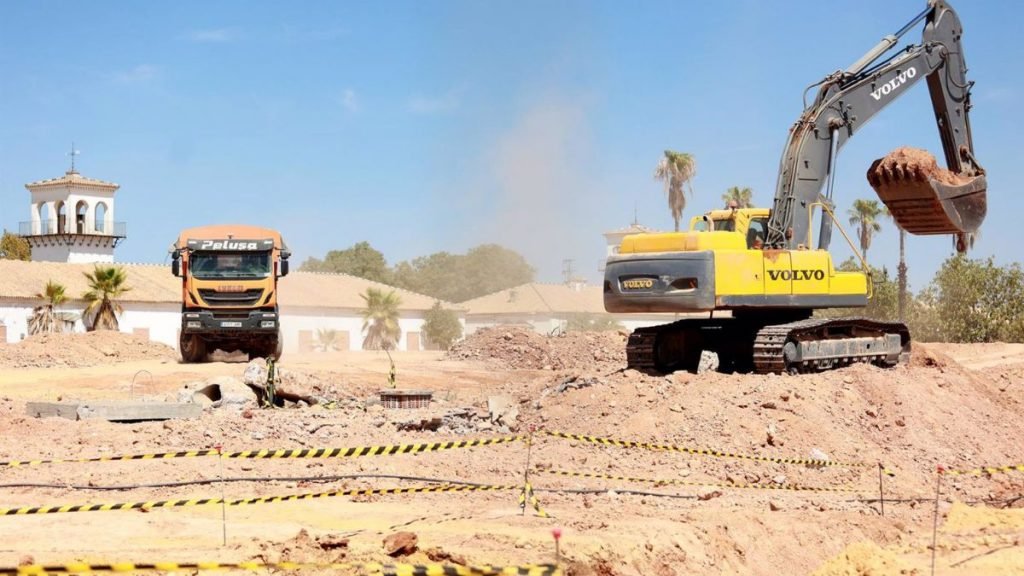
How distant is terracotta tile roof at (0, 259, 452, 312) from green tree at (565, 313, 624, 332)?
8122 millimetres

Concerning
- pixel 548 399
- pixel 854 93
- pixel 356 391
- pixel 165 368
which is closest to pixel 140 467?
pixel 548 399

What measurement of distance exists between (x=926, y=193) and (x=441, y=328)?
4681 centimetres

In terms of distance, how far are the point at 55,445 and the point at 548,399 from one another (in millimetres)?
7792

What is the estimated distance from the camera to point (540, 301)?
69.8 meters

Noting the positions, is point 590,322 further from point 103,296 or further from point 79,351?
point 79,351

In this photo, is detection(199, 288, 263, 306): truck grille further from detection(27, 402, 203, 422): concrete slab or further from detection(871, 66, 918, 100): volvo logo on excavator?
detection(871, 66, 918, 100): volvo logo on excavator

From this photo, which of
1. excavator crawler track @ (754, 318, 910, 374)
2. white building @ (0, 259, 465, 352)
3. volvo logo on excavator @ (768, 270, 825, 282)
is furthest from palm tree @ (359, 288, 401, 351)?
volvo logo on excavator @ (768, 270, 825, 282)

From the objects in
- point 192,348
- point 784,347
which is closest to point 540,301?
point 192,348

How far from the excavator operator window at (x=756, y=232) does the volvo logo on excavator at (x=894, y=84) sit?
10.4 feet

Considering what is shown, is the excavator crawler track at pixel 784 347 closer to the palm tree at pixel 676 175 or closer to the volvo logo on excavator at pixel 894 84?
the volvo logo on excavator at pixel 894 84

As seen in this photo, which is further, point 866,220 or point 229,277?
point 866,220

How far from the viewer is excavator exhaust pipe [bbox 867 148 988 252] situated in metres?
19.1

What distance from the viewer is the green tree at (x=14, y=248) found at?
77.8 metres

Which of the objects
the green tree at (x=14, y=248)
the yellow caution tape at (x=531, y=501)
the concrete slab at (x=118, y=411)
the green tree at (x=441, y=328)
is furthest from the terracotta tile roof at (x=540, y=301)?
the yellow caution tape at (x=531, y=501)
